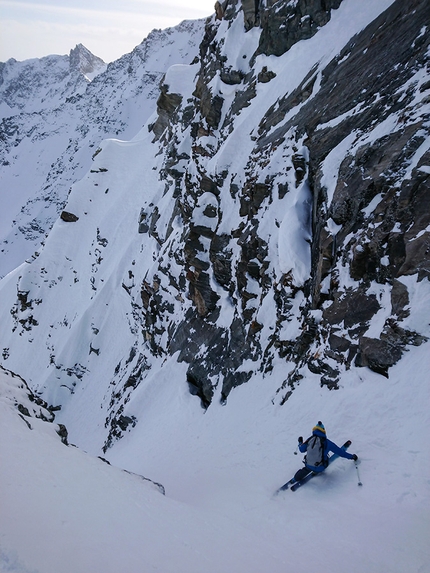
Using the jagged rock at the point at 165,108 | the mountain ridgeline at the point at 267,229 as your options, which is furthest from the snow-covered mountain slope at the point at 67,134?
the mountain ridgeline at the point at 267,229

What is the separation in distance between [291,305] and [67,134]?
159m

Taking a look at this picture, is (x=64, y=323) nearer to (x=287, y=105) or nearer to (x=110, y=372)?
(x=110, y=372)

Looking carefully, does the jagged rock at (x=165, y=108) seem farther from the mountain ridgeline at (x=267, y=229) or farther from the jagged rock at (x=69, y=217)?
the jagged rock at (x=69, y=217)

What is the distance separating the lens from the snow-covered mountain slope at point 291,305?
7258mm

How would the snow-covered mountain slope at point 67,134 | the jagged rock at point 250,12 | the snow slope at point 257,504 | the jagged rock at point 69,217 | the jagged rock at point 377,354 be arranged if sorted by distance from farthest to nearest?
the snow-covered mountain slope at point 67,134
the jagged rock at point 69,217
the jagged rock at point 250,12
the jagged rock at point 377,354
the snow slope at point 257,504

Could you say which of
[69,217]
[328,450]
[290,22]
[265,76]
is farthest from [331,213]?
[69,217]

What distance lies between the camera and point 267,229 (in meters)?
17.5

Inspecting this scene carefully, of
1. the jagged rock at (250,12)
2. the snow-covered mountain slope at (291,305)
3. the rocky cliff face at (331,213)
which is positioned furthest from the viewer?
the jagged rock at (250,12)

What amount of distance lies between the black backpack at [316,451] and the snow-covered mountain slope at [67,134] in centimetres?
10885

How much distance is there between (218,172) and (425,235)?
15621 mm

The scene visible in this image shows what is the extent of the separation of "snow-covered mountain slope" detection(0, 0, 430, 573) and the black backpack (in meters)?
0.46

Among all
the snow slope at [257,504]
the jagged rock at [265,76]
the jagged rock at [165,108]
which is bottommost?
the snow slope at [257,504]

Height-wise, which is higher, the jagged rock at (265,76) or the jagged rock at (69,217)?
the jagged rock at (265,76)

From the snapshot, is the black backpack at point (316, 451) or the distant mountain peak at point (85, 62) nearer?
the black backpack at point (316, 451)
